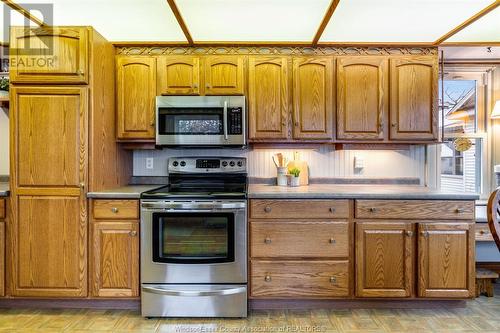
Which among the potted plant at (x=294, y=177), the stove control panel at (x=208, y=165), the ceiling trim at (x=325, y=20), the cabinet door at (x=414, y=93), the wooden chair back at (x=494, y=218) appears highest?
the ceiling trim at (x=325, y=20)

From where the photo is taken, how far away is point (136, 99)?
2.85m

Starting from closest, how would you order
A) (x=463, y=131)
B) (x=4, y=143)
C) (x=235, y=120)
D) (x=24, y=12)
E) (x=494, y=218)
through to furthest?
1. (x=494, y=218)
2. (x=24, y=12)
3. (x=235, y=120)
4. (x=4, y=143)
5. (x=463, y=131)

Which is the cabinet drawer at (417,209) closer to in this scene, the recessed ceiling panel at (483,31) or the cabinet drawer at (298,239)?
the cabinet drawer at (298,239)

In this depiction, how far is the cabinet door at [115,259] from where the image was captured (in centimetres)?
244

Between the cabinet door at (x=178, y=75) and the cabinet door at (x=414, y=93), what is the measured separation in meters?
1.66

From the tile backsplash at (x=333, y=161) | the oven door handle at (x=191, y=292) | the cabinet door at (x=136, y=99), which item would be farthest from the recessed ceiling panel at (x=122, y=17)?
the oven door handle at (x=191, y=292)

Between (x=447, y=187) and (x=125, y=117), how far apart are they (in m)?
3.17

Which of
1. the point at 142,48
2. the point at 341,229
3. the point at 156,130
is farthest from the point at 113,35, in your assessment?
the point at 341,229

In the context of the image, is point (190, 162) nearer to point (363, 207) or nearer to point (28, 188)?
point (28, 188)

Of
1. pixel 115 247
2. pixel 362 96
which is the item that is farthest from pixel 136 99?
pixel 362 96

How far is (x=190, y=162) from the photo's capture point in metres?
3.08

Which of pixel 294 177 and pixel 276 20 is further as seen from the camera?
pixel 294 177

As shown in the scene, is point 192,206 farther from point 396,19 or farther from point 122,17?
point 396,19

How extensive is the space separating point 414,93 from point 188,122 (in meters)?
1.91
